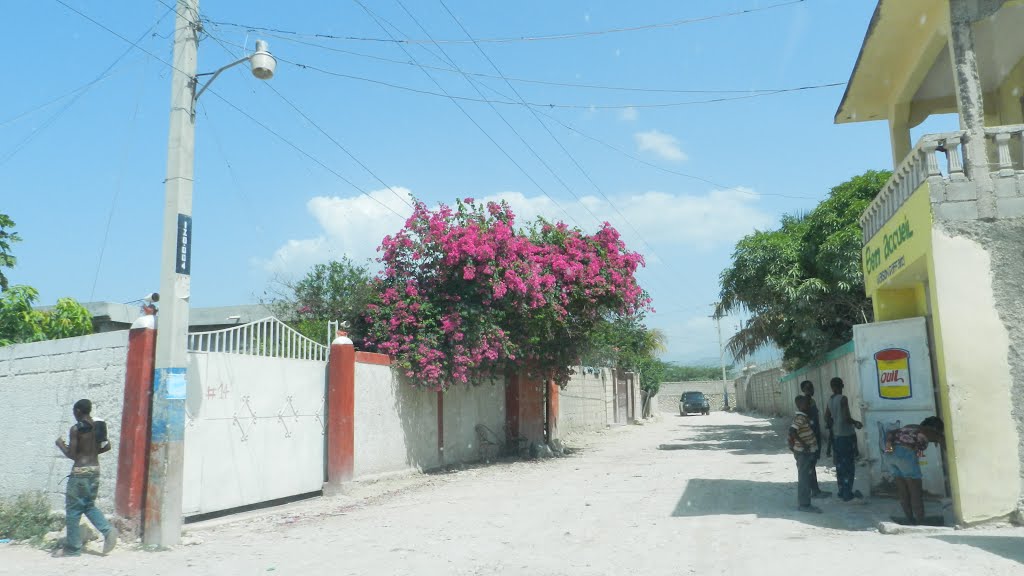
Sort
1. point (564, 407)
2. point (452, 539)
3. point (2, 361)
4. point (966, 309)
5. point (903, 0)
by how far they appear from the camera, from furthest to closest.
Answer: point (564, 407), point (2, 361), point (903, 0), point (452, 539), point (966, 309)

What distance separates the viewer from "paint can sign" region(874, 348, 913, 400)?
371 inches

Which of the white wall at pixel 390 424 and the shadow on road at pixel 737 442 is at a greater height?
the white wall at pixel 390 424

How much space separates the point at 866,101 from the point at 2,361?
13693mm

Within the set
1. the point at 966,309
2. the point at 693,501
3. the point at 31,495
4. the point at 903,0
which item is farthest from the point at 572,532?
the point at 903,0

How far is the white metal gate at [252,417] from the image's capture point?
979 cm

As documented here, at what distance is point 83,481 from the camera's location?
788 cm

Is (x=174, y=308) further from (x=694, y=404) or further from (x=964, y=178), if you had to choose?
(x=694, y=404)

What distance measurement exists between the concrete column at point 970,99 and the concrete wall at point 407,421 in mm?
9609

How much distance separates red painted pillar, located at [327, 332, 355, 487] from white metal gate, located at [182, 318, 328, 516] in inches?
5.8

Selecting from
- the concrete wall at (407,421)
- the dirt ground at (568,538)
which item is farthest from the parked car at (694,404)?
the dirt ground at (568,538)

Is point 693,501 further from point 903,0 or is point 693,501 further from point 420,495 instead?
point 903,0

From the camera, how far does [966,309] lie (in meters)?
7.87

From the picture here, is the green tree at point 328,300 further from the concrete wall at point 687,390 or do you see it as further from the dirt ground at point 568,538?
the concrete wall at point 687,390

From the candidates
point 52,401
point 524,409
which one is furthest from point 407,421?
point 52,401
